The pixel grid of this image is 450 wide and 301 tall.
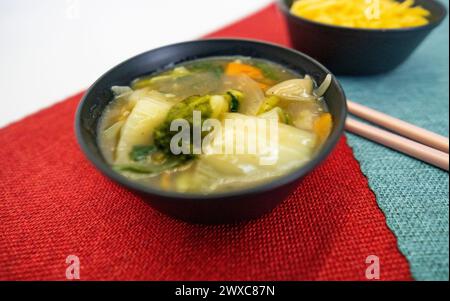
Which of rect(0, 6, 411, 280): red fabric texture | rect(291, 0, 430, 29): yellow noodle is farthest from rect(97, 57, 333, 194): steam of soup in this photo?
rect(291, 0, 430, 29): yellow noodle

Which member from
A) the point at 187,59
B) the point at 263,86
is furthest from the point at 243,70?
the point at 187,59

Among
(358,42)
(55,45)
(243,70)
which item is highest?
(55,45)

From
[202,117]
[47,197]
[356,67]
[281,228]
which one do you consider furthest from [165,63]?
[356,67]

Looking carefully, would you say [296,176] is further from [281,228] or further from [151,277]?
[151,277]

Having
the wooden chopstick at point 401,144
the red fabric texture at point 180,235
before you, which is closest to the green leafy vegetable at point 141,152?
the red fabric texture at point 180,235

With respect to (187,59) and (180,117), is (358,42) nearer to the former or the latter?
(187,59)

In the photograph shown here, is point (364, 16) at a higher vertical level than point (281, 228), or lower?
higher

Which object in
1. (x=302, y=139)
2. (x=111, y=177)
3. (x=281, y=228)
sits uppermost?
(x=111, y=177)

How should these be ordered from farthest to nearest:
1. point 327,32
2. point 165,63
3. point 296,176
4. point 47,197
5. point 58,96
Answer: point 58,96 → point 327,32 → point 165,63 → point 47,197 → point 296,176

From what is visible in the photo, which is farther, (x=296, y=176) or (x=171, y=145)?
(x=171, y=145)
